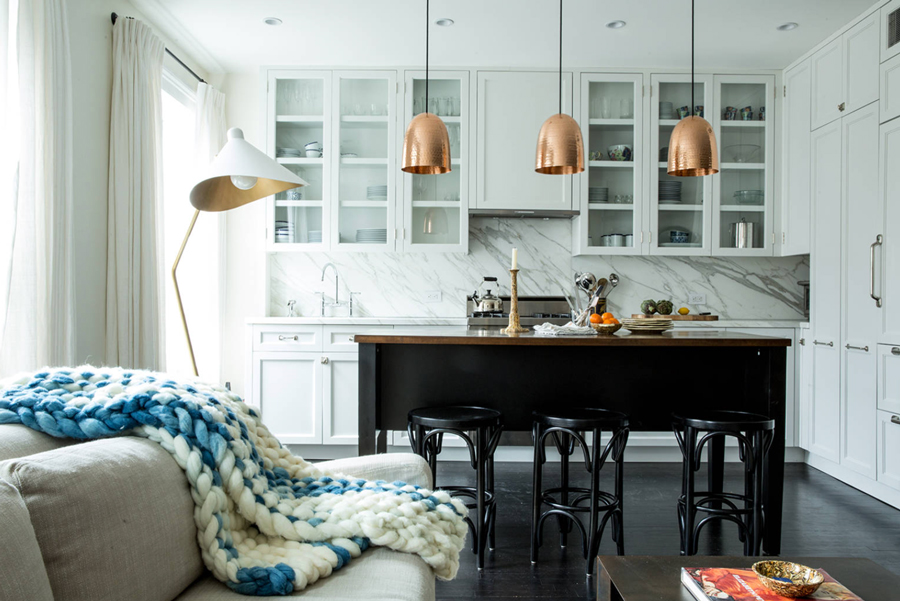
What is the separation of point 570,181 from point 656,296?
44.5 inches

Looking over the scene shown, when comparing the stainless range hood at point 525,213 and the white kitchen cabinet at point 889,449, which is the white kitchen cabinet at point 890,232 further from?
the stainless range hood at point 525,213

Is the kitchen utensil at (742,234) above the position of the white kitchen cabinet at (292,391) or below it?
above

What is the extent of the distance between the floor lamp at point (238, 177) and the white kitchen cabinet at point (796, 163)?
135 inches

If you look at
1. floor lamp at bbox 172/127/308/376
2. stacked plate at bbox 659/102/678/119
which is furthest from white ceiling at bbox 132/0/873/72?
floor lamp at bbox 172/127/308/376

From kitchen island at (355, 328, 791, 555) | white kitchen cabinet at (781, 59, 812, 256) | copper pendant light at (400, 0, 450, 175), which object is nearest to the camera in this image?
copper pendant light at (400, 0, 450, 175)

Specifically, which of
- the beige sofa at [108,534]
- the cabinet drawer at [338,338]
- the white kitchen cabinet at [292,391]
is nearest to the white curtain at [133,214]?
the white kitchen cabinet at [292,391]

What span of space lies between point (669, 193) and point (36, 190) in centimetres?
380

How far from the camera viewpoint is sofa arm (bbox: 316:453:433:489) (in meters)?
1.71

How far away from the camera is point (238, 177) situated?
2283 mm

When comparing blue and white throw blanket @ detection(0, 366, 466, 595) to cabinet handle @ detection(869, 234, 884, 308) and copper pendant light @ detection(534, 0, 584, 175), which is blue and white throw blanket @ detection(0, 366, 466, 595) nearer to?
copper pendant light @ detection(534, 0, 584, 175)

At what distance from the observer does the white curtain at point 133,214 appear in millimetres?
3016

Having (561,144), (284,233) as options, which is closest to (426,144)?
(561,144)

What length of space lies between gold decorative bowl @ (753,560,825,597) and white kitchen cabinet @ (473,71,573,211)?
335cm

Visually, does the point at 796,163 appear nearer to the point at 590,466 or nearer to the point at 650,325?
the point at 650,325
